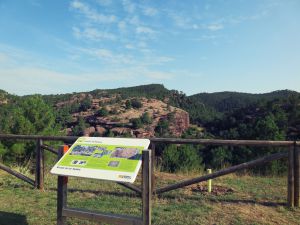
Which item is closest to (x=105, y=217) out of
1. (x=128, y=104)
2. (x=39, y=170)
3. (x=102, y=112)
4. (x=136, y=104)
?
(x=39, y=170)

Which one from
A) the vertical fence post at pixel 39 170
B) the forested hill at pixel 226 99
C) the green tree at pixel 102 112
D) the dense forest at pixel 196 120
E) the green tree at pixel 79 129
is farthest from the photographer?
the forested hill at pixel 226 99

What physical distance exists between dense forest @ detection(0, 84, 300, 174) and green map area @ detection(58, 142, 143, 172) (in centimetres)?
539

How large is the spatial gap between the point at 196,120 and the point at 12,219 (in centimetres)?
8409

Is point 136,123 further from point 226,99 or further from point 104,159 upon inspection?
point 104,159

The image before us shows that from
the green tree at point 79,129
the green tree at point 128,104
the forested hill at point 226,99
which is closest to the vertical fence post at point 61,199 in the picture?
the green tree at point 79,129

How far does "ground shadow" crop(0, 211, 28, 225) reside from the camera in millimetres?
4512

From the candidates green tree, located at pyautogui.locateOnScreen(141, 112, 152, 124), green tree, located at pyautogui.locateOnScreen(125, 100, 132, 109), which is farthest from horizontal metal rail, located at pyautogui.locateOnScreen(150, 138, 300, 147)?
green tree, located at pyautogui.locateOnScreen(125, 100, 132, 109)

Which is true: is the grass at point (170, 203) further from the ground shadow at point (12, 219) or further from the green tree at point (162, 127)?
the green tree at point (162, 127)

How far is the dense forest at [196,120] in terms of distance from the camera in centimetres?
1314

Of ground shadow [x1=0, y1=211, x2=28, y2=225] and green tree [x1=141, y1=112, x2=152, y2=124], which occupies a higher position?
green tree [x1=141, y1=112, x2=152, y2=124]

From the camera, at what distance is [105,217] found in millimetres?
3586

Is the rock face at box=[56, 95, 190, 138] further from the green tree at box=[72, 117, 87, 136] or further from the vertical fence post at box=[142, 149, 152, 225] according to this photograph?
the vertical fence post at box=[142, 149, 152, 225]

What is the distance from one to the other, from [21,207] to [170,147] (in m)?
22.5

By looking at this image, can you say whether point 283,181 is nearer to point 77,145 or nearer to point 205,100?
point 77,145
